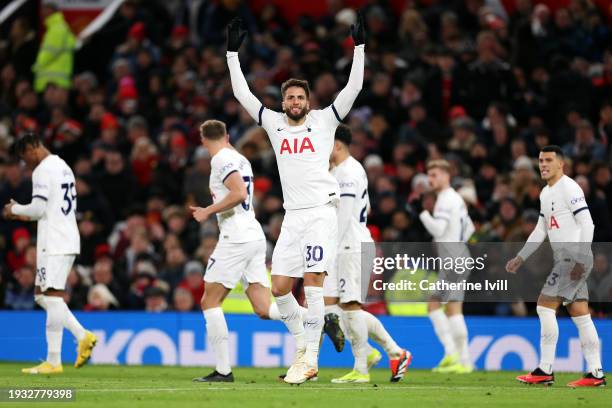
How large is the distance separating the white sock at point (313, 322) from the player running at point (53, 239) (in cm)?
349

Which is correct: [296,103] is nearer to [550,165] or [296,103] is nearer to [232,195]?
[232,195]

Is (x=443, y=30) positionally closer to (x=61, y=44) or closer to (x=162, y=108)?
(x=162, y=108)

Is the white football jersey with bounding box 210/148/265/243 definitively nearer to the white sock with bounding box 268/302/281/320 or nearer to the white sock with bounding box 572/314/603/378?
the white sock with bounding box 268/302/281/320

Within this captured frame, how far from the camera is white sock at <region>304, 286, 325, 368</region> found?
11727 millimetres

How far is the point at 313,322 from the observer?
38.5 ft

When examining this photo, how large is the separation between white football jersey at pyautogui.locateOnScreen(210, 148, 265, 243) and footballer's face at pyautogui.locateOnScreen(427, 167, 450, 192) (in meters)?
3.53

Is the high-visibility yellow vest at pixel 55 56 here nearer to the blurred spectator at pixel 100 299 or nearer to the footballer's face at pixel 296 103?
the blurred spectator at pixel 100 299

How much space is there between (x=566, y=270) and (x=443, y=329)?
3472 mm

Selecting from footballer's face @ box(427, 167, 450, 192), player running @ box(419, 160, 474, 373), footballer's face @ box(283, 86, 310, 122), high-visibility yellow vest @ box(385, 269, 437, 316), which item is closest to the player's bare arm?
footballer's face @ box(283, 86, 310, 122)

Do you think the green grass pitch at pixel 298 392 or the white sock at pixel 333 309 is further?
the white sock at pixel 333 309

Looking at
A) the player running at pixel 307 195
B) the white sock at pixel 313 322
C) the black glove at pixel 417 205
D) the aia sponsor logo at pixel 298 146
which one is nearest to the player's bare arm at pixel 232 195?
the player running at pixel 307 195

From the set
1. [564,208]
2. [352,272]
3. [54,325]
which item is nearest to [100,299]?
[54,325]

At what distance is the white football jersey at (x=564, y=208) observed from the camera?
1274cm

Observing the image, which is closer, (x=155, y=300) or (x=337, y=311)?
(x=337, y=311)
